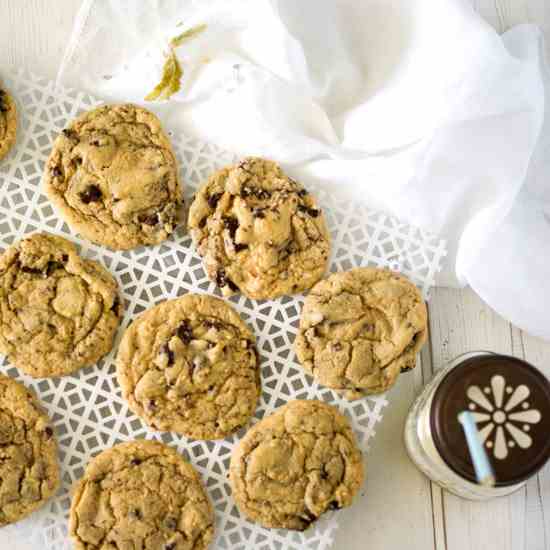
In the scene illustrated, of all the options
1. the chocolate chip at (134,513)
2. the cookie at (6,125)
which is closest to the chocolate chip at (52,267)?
the cookie at (6,125)

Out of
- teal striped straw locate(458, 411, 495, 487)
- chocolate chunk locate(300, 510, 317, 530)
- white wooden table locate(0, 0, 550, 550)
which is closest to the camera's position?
teal striped straw locate(458, 411, 495, 487)

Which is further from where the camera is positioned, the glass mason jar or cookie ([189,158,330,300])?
cookie ([189,158,330,300])

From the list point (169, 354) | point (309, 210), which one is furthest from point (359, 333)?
point (169, 354)

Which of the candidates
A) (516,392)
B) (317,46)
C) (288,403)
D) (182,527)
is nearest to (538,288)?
(516,392)

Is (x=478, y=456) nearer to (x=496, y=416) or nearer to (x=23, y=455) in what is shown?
(x=496, y=416)

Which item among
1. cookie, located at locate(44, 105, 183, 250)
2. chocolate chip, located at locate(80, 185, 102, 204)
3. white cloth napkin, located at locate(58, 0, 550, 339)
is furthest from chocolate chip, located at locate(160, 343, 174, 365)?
white cloth napkin, located at locate(58, 0, 550, 339)

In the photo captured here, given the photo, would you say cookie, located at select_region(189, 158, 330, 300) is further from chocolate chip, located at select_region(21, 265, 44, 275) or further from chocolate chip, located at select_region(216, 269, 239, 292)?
chocolate chip, located at select_region(21, 265, 44, 275)

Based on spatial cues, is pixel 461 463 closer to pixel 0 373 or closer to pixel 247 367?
pixel 247 367
